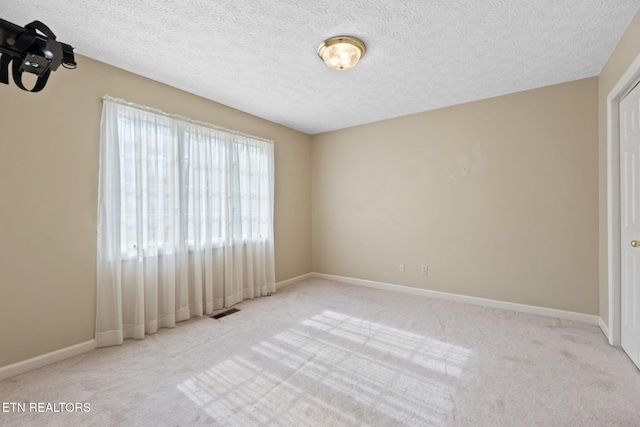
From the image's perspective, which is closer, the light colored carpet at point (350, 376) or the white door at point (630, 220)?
the light colored carpet at point (350, 376)

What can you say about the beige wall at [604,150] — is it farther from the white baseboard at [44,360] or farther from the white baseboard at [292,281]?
the white baseboard at [44,360]

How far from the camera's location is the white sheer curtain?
262 centimetres

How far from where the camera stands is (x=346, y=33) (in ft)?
7.22

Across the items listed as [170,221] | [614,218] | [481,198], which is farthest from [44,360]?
[614,218]

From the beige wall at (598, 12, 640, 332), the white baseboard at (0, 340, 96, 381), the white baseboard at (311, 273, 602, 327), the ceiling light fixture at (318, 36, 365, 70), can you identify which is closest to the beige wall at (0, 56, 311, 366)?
the white baseboard at (0, 340, 96, 381)

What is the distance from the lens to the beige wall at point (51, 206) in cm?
214

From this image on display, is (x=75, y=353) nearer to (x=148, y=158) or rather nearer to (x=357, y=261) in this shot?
(x=148, y=158)

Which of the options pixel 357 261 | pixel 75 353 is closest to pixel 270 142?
pixel 357 261

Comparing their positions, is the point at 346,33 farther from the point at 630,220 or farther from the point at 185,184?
the point at 630,220

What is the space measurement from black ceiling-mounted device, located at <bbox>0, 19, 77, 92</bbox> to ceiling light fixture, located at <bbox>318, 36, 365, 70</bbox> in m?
1.76

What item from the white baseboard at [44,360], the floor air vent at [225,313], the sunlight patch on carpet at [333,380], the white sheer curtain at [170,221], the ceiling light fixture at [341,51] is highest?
the ceiling light fixture at [341,51]

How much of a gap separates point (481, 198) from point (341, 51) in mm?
2603

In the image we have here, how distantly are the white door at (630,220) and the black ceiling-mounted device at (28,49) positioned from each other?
12.9 feet

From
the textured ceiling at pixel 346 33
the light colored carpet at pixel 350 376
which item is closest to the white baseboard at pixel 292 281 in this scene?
the light colored carpet at pixel 350 376
